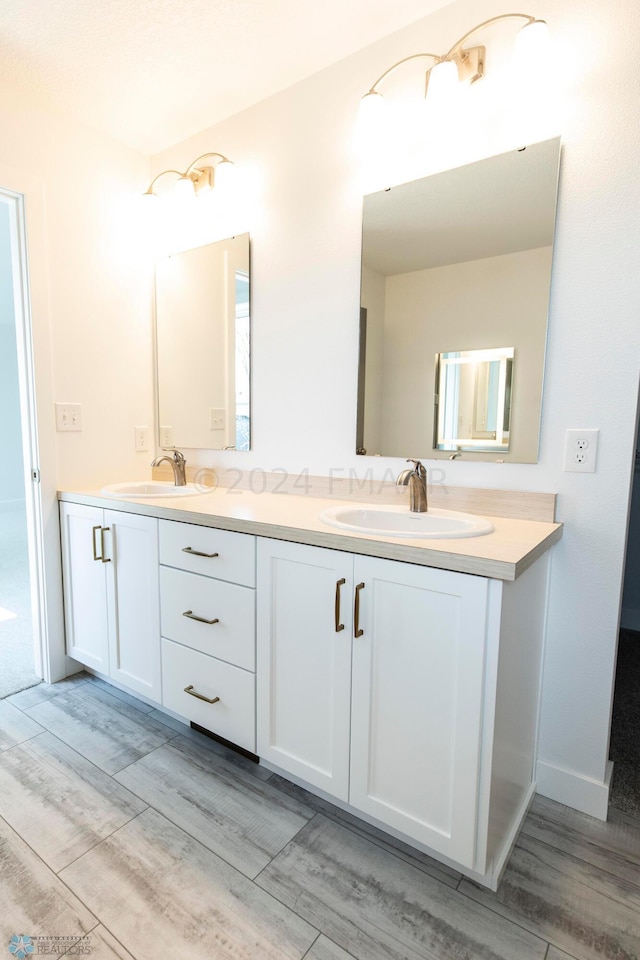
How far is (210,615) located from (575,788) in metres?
1.21

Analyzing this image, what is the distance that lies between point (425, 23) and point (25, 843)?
104 inches

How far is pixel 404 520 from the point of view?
4.94 feet

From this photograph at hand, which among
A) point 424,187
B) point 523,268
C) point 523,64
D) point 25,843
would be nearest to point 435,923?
point 25,843

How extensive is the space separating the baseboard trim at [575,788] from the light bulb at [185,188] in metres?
2.52

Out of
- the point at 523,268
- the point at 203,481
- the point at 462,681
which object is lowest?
the point at 462,681

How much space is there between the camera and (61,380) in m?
2.00


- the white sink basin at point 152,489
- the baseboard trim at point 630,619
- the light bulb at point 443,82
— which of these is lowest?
the baseboard trim at point 630,619

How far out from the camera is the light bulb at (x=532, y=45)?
1239 millimetres

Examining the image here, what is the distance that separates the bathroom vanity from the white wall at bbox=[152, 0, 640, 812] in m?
0.12

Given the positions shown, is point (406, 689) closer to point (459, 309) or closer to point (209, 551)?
point (209, 551)

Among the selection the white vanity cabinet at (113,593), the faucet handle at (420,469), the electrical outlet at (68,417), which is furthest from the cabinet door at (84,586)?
the faucet handle at (420,469)

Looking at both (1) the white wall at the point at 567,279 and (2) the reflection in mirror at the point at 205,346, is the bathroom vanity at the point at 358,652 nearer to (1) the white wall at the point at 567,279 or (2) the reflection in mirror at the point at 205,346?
(1) the white wall at the point at 567,279

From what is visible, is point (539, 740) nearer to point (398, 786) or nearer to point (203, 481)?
point (398, 786)
